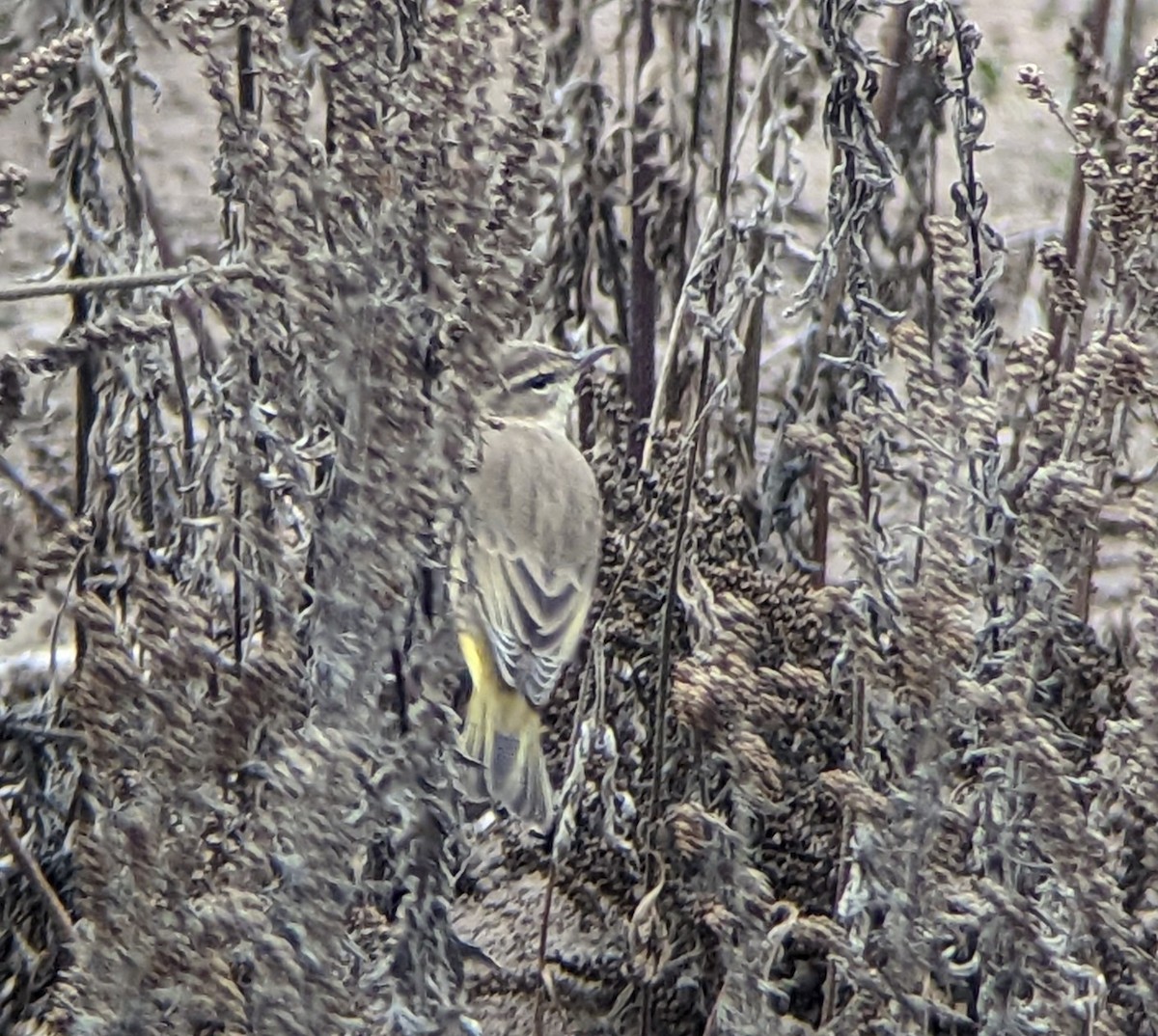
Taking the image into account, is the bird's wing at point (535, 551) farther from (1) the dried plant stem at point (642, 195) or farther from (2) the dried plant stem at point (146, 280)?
(2) the dried plant stem at point (146, 280)

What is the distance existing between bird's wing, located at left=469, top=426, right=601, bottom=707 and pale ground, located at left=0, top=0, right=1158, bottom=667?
1.87 m

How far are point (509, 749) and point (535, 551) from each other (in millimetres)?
452

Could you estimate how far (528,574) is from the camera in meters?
3.85

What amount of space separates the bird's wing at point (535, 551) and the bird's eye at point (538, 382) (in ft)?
0.49

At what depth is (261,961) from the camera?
7.13 feet

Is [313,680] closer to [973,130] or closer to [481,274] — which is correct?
[481,274]

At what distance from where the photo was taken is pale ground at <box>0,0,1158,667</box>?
581cm

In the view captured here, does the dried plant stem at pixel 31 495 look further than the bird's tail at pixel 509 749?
No

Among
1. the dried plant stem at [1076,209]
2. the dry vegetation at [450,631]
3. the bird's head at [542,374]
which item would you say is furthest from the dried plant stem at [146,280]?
the dried plant stem at [1076,209]

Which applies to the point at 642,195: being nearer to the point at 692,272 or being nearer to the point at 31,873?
the point at 692,272

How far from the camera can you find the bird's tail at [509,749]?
3.44 m

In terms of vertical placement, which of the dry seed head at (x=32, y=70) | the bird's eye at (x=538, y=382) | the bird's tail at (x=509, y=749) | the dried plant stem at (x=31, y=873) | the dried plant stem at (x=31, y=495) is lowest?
the bird's tail at (x=509, y=749)

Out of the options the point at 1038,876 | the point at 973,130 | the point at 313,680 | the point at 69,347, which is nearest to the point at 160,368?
the point at 69,347

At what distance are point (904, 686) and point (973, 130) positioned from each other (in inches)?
30.7
